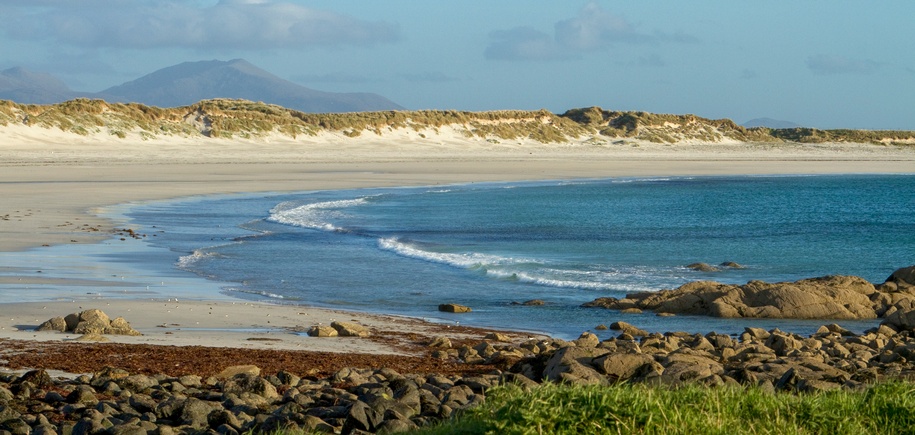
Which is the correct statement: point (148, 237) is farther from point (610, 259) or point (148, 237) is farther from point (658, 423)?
point (658, 423)

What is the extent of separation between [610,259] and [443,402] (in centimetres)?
1505

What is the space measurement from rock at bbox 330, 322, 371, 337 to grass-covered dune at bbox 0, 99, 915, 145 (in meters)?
48.1

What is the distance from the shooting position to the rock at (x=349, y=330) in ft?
39.5

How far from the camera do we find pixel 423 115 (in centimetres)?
7881

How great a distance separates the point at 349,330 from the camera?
12.0 metres

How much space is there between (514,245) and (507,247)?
535mm

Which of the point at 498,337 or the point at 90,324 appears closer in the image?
the point at 90,324

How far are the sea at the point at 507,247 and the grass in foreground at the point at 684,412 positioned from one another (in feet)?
23.8

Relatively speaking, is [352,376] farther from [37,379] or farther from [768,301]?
[768,301]

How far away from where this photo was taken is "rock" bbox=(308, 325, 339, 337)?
11883mm

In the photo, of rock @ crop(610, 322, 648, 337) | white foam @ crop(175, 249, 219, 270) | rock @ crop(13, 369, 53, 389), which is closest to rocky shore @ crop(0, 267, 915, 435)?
rock @ crop(13, 369, 53, 389)

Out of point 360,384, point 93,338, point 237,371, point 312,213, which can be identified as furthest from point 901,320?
point 312,213

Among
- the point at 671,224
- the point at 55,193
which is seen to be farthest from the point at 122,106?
the point at 671,224

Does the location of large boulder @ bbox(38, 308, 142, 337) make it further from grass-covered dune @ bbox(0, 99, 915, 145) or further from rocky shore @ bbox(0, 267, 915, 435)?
grass-covered dune @ bbox(0, 99, 915, 145)
